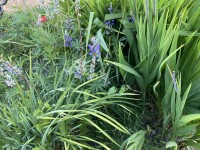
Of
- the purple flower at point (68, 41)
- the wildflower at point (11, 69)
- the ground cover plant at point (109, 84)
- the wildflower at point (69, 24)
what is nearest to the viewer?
the ground cover plant at point (109, 84)

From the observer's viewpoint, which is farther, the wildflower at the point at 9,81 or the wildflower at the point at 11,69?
the wildflower at the point at 11,69

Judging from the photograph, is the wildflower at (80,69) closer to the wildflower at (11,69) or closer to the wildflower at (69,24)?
the wildflower at (11,69)

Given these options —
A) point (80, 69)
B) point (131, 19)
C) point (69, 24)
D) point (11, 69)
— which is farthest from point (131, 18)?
point (11, 69)

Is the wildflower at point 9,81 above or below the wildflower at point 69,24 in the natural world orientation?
below

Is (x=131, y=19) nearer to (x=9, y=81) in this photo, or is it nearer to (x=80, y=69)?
(x=80, y=69)

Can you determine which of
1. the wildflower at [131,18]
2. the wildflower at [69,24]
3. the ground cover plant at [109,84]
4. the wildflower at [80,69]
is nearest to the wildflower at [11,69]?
the ground cover plant at [109,84]

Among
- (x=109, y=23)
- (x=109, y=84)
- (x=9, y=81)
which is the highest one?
(x=109, y=23)

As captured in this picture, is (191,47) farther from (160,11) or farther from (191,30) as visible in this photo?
(160,11)

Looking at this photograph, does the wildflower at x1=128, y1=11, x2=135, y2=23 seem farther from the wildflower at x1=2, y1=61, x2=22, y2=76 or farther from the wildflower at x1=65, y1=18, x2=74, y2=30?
the wildflower at x1=2, y1=61, x2=22, y2=76

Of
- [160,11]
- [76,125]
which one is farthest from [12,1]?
[76,125]

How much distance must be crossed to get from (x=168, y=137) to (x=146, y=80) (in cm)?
34

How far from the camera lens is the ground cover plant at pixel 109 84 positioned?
162 cm

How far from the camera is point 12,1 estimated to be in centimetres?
486

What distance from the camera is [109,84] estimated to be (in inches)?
77.0
